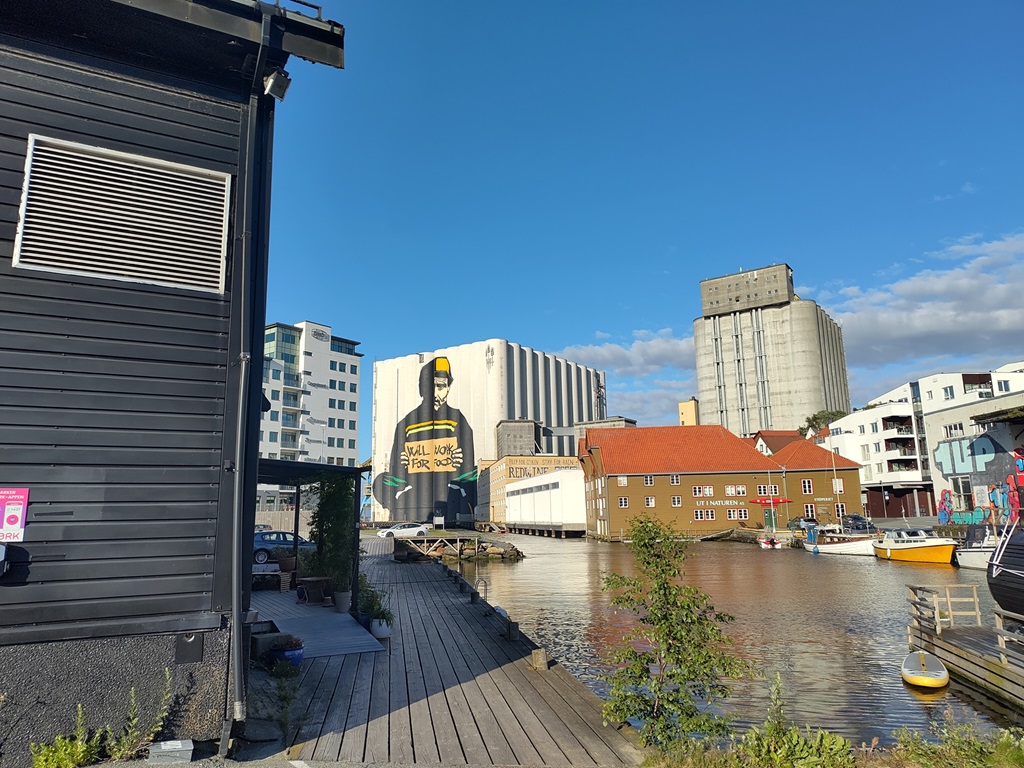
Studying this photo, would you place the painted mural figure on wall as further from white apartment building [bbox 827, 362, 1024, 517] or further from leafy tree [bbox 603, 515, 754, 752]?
leafy tree [bbox 603, 515, 754, 752]

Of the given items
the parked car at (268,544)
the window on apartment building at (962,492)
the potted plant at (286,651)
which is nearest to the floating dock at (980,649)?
the potted plant at (286,651)

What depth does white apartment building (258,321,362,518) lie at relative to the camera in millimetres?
92250

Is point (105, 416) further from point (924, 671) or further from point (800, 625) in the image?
point (800, 625)

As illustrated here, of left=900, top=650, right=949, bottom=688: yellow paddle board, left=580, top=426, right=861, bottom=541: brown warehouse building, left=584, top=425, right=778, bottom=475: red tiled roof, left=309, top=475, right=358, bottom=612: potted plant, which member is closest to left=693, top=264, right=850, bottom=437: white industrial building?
left=584, top=425, right=778, bottom=475: red tiled roof

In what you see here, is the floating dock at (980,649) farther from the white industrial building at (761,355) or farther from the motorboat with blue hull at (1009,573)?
the white industrial building at (761,355)

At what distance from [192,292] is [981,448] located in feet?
215

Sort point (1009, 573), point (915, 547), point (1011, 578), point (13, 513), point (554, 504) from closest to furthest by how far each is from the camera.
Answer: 1. point (13, 513)
2. point (1011, 578)
3. point (1009, 573)
4. point (915, 547)
5. point (554, 504)

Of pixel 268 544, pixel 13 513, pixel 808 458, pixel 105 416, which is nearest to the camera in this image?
pixel 13 513

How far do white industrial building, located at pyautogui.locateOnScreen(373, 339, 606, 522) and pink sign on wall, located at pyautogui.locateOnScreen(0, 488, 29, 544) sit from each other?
13356 cm

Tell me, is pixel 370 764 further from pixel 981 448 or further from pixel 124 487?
pixel 981 448

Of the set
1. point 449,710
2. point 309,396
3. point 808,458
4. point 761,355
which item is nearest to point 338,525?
point 449,710

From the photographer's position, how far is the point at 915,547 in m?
43.8

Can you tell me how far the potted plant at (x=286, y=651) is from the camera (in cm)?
1094

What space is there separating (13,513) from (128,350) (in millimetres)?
2068
